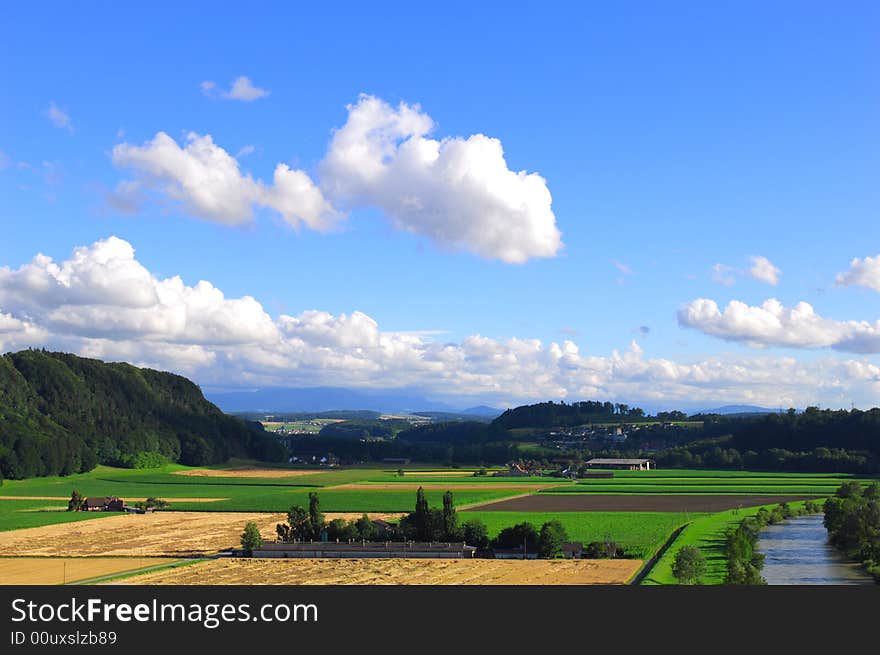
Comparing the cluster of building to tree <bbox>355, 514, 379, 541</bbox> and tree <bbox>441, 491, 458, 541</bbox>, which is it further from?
tree <bbox>441, 491, 458, 541</bbox>

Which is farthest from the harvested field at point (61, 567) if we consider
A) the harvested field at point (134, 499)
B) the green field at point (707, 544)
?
the harvested field at point (134, 499)

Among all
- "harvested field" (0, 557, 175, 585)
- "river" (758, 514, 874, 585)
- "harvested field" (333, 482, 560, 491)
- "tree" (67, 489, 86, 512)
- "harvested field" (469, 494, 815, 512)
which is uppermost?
"tree" (67, 489, 86, 512)

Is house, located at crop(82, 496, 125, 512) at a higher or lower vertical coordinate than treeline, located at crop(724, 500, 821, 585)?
higher

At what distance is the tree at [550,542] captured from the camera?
74.7 metres

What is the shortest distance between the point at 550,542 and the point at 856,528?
82.8 feet

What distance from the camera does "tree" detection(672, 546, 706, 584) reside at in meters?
60.7

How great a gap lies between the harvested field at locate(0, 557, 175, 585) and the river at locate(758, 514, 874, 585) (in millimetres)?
44433

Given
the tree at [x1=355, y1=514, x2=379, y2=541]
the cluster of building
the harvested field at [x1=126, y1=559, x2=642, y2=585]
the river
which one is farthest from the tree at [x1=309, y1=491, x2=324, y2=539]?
the cluster of building

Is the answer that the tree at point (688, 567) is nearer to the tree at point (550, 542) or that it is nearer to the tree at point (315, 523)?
the tree at point (550, 542)

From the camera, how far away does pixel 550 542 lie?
7488cm

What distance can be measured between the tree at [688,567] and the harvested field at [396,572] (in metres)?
3.37

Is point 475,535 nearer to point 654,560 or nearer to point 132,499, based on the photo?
point 654,560
